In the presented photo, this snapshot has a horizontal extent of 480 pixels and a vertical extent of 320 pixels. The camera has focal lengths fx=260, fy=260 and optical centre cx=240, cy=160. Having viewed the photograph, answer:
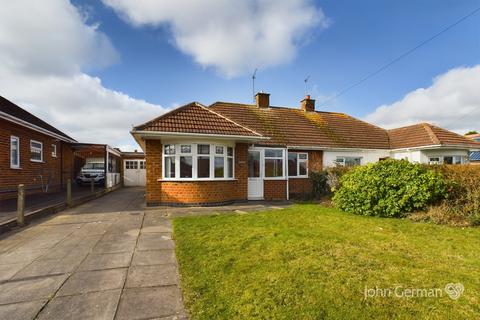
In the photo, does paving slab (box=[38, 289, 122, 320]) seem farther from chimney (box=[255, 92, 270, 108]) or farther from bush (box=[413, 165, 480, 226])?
chimney (box=[255, 92, 270, 108])

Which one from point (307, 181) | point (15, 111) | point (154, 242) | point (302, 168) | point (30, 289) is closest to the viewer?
point (30, 289)

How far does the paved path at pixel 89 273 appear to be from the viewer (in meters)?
3.12

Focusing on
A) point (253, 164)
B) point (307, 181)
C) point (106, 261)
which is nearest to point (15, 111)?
point (253, 164)

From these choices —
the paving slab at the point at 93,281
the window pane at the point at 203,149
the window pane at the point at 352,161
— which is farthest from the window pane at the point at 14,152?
the window pane at the point at 352,161

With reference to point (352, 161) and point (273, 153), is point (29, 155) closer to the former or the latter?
point (273, 153)

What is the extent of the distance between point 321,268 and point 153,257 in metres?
3.00

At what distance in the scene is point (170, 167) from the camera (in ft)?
35.4

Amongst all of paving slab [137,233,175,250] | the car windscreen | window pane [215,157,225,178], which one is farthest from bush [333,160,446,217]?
the car windscreen

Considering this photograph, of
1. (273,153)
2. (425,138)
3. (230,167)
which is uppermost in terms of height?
(425,138)

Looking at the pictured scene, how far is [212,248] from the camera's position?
5.16 metres

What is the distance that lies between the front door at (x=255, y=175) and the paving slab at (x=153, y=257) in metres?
8.09

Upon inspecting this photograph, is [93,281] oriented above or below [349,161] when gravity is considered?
below

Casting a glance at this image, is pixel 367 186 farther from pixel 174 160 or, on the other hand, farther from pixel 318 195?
pixel 174 160

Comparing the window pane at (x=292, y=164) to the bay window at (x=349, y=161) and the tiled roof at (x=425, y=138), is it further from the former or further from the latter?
the tiled roof at (x=425, y=138)
